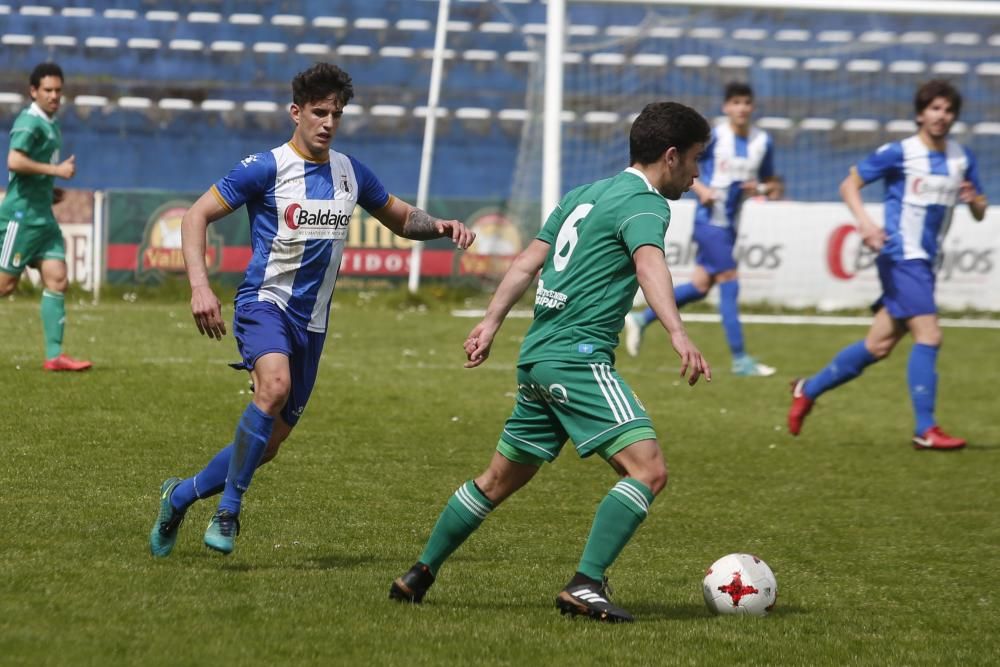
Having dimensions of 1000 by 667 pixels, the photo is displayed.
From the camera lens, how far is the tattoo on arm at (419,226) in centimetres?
596

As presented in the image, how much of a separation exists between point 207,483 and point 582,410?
1.63m

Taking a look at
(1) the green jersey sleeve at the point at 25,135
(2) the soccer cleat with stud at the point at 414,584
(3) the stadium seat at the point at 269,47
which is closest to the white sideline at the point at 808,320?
(1) the green jersey sleeve at the point at 25,135

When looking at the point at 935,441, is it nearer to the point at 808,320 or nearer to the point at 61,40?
the point at 808,320

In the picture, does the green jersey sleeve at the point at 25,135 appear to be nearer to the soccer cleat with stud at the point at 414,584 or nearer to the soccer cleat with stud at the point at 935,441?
the soccer cleat with stud at the point at 935,441

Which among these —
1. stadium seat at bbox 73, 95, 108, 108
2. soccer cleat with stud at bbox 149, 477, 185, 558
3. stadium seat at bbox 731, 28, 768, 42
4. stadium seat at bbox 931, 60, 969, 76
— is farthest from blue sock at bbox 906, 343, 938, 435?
stadium seat at bbox 73, 95, 108, 108

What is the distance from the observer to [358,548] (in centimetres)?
599

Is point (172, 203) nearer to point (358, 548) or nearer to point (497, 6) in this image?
point (497, 6)

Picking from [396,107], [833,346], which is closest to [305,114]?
[833,346]

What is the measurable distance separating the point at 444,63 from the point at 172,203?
275 inches

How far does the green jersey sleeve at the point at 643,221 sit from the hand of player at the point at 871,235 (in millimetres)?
4092

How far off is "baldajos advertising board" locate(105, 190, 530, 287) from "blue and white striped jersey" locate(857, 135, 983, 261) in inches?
360

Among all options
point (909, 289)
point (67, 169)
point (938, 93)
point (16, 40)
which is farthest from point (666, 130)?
point (16, 40)

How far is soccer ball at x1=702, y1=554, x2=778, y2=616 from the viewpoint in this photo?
16.6 feet

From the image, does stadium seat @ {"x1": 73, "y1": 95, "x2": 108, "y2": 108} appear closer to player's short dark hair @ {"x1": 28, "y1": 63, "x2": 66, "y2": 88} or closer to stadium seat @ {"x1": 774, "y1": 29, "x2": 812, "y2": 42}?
stadium seat @ {"x1": 774, "y1": 29, "x2": 812, "y2": 42}
